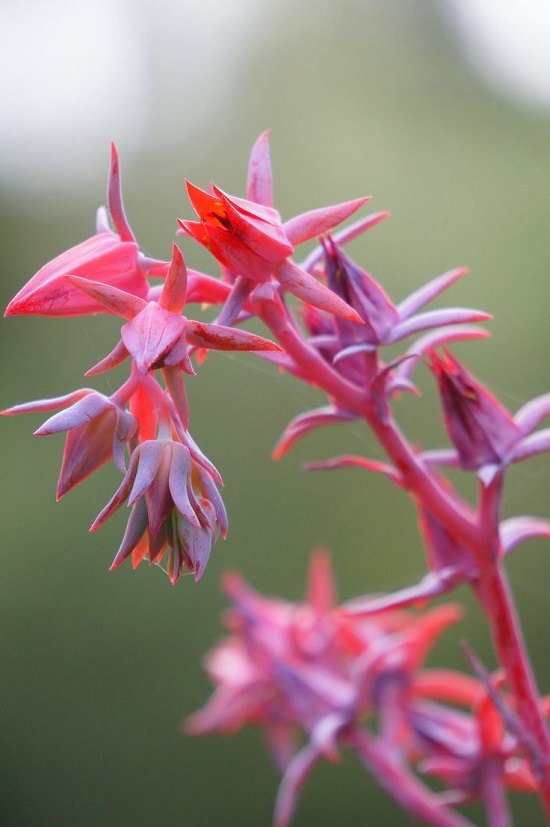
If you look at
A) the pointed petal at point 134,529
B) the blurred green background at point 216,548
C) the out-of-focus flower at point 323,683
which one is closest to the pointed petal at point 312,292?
the pointed petal at point 134,529

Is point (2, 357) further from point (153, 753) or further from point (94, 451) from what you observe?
point (94, 451)

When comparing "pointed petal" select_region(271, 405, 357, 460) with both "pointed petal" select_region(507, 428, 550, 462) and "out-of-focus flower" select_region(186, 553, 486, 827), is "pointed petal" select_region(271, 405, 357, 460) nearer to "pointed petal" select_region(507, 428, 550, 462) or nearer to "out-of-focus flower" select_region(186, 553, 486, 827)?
"pointed petal" select_region(507, 428, 550, 462)

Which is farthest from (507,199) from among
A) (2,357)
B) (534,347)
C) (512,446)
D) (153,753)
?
(512,446)

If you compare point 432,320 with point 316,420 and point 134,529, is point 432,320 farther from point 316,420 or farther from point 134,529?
point 134,529

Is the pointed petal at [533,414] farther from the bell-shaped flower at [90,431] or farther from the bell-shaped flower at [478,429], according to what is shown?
the bell-shaped flower at [90,431]

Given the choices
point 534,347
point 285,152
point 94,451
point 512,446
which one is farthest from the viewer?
point 285,152
